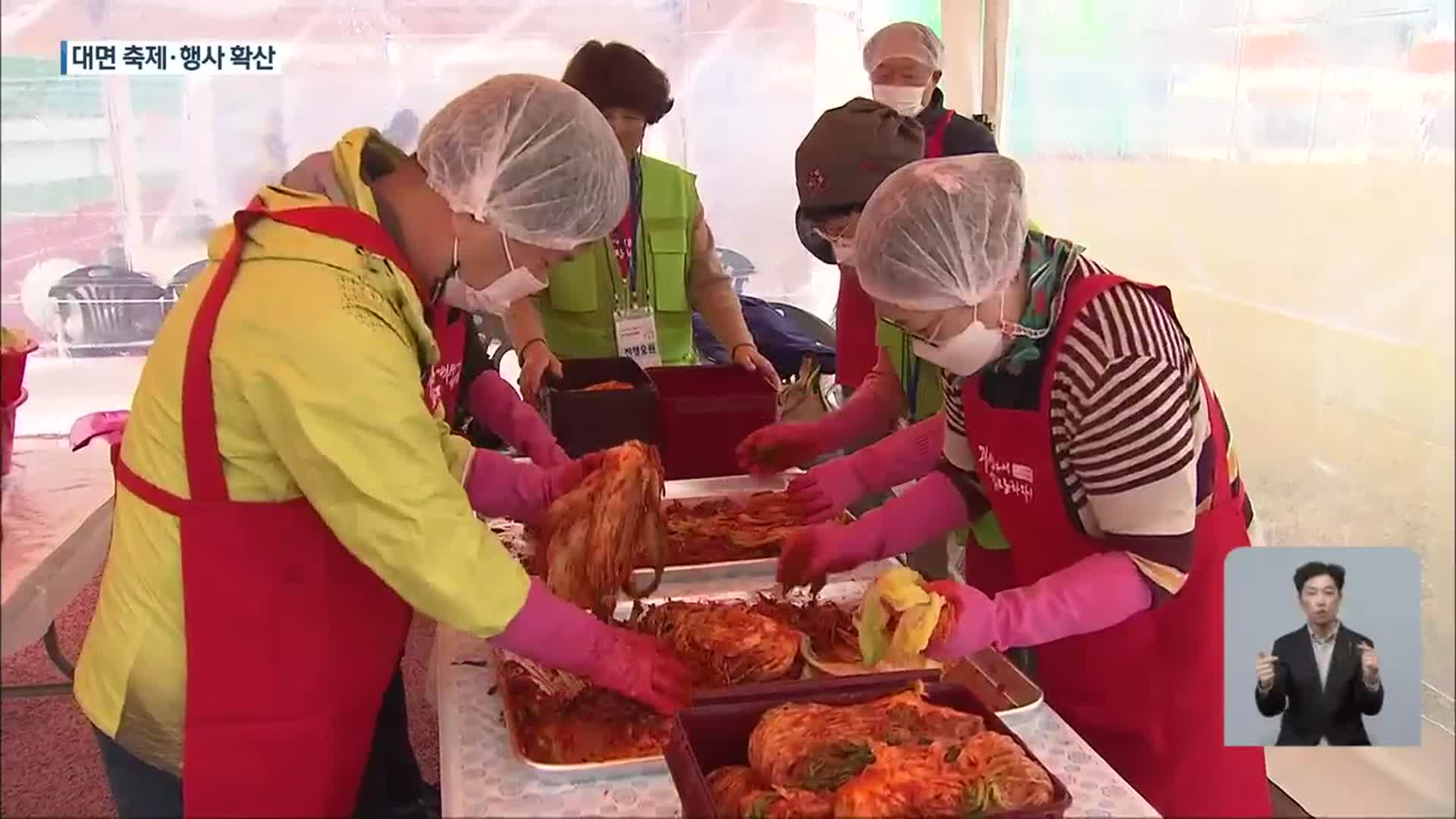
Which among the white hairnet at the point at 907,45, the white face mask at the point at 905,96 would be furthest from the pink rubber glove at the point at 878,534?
the white hairnet at the point at 907,45

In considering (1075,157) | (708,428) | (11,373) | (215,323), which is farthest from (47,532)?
(1075,157)

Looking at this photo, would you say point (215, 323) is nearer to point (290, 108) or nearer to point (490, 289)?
point (490, 289)

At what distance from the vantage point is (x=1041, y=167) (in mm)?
4762

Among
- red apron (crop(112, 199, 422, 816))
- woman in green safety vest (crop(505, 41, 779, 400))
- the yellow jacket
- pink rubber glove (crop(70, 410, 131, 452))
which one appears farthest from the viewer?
woman in green safety vest (crop(505, 41, 779, 400))

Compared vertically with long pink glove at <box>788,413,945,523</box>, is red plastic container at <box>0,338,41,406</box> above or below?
above

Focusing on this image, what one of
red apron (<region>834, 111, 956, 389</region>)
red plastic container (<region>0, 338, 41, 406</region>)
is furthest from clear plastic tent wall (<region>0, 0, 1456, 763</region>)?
red plastic container (<region>0, 338, 41, 406</region>)

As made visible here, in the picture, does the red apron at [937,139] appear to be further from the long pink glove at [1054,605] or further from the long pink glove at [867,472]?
the long pink glove at [1054,605]

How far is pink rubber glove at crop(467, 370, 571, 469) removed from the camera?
2779mm

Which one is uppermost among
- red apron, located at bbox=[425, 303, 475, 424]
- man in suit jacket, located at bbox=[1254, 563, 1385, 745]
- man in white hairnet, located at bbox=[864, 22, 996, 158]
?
man in white hairnet, located at bbox=[864, 22, 996, 158]

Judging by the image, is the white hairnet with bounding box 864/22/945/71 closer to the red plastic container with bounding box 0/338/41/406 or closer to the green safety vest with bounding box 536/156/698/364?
the green safety vest with bounding box 536/156/698/364

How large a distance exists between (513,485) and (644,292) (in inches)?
61.6

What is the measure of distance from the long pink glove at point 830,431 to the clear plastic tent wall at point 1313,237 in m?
1.07

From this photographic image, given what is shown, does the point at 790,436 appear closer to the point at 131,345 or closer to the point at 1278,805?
the point at 1278,805

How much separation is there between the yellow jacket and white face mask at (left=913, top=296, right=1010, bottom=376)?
0.78m
